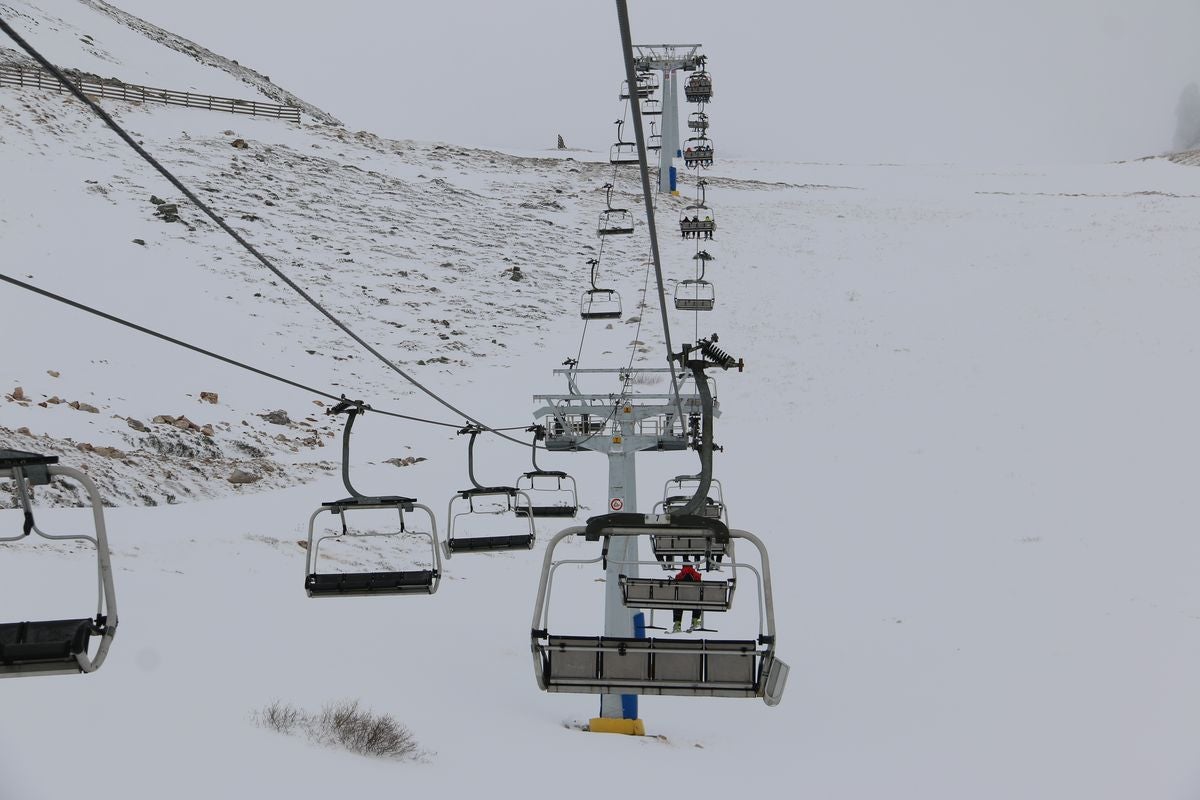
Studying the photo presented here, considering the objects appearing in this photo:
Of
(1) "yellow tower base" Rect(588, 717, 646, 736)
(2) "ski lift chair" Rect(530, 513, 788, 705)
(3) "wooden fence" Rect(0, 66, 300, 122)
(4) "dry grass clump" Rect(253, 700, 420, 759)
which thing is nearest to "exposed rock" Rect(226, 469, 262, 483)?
(1) "yellow tower base" Rect(588, 717, 646, 736)

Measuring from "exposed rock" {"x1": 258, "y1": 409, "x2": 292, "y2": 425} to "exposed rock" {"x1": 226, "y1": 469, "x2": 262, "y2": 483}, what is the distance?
4.22m

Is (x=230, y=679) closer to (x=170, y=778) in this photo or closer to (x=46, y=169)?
(x=170, y=778)

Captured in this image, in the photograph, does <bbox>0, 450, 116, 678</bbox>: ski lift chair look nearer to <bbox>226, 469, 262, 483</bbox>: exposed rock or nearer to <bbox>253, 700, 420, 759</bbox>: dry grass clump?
<bbox>253, 700, 420, 759</bbox>: dry grass clump

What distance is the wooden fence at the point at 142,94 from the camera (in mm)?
50281

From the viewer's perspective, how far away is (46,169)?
4259 centimetres

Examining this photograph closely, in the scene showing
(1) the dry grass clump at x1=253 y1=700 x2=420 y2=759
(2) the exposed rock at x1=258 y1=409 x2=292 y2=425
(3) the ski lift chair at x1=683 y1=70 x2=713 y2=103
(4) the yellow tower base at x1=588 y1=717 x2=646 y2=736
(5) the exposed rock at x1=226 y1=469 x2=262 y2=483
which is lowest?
(4) the yellow tower base at x1=588 y1=717 x2=646 y2=736

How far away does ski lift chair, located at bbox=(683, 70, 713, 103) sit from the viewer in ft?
159

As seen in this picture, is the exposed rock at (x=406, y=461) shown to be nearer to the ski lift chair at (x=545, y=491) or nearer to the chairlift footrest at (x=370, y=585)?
the ski lift chair at (x=545, y=491)

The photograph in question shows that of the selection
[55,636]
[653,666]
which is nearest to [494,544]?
[653,666]

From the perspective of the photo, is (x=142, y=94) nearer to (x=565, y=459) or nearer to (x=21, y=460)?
(x=565, y=459)

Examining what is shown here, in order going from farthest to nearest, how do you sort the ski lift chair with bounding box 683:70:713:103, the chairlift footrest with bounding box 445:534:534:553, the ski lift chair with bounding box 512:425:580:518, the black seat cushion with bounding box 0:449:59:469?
the ski lift chair with bounding box 683:70:713:103
the ski lift chair with bounding box 512:425:580:518
the chairlift footrest with bounding box 445:534:534:553
the black seat cushion with bounding box 0:449:59:469

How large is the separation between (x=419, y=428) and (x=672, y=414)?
1518 centimetres

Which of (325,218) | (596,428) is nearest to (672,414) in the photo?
(596,428)

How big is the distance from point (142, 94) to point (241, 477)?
4129cm
